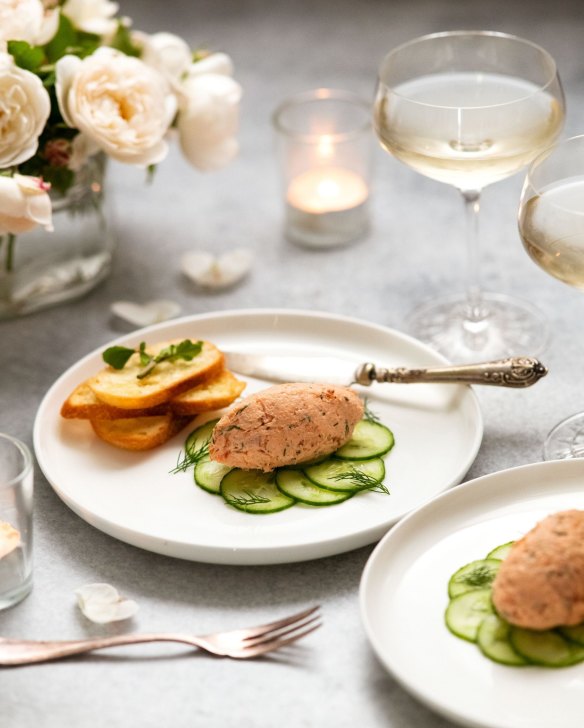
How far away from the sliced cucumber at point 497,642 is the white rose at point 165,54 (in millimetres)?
1602

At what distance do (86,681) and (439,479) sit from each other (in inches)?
28.6

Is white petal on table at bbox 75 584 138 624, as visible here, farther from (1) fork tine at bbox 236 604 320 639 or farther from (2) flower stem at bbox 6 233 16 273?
(2) flower stem at bbox 6 233 16 273

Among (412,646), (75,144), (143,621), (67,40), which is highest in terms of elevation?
(67,40)

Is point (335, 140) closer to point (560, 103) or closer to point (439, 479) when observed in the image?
point (560, 103)

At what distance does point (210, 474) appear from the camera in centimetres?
205

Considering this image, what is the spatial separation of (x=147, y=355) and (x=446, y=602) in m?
0.86

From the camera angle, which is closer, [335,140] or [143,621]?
[143,621]

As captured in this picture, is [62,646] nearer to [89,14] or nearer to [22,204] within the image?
[22,204]

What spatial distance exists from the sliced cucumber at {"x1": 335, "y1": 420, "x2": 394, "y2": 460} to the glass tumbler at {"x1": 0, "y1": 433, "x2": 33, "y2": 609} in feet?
1.88

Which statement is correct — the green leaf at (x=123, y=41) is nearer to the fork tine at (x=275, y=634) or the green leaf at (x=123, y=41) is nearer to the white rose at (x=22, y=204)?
the white rose at (x=22, y=204)

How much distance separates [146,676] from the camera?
1.71 metres

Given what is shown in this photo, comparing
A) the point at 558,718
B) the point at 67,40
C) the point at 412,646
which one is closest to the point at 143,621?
the point at 412,646

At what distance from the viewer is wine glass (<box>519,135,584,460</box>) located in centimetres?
188

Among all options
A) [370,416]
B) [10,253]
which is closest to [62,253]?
[10,253]
